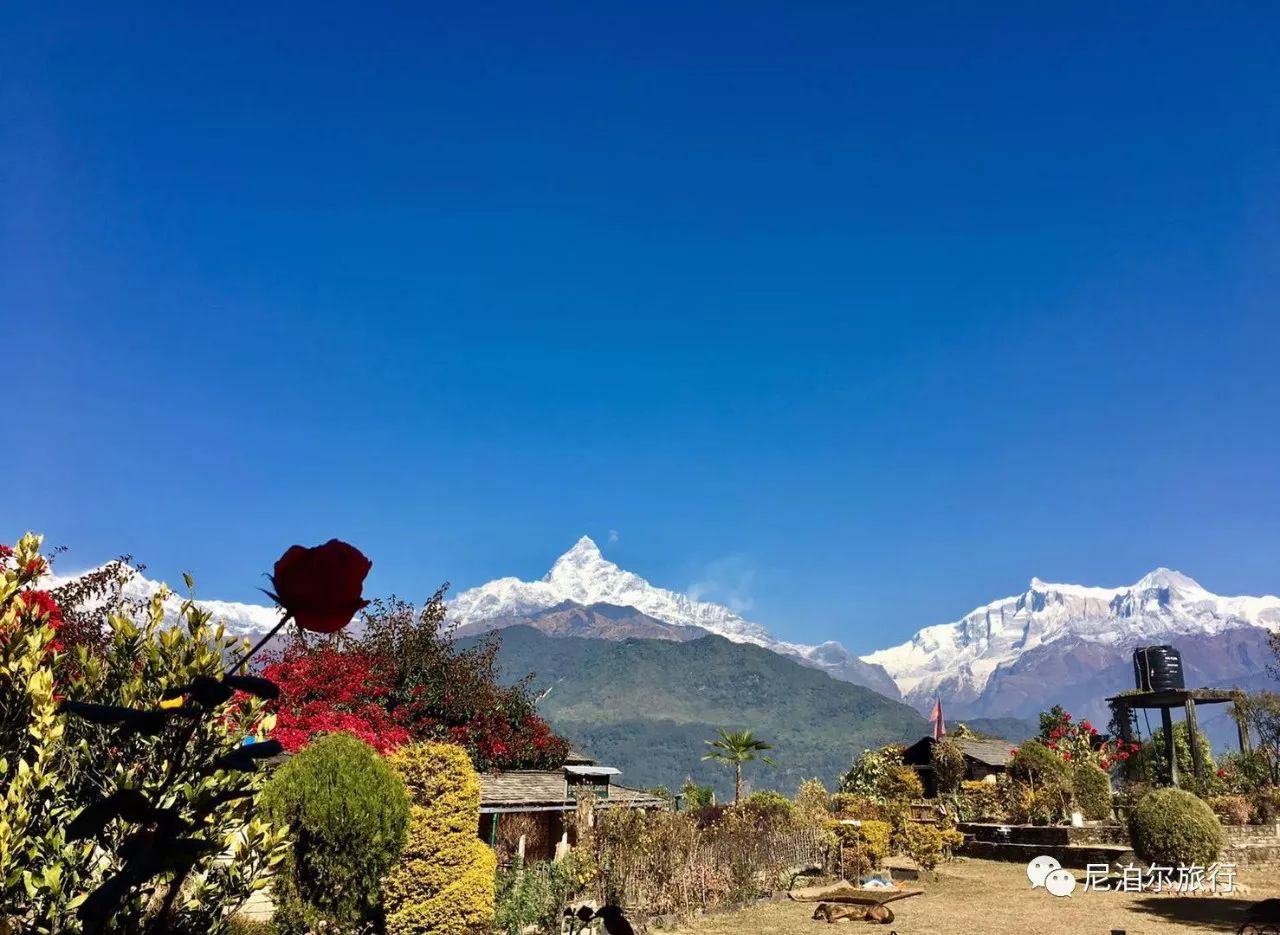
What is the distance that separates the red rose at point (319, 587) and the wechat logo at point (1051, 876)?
1947 cm

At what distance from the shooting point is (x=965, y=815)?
1199 inches

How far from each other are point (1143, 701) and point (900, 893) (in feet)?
85.2

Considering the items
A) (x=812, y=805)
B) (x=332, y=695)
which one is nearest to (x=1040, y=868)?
(x=812, y=805)

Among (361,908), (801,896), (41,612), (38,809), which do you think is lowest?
(801,896)

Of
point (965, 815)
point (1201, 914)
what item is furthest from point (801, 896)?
point (965, 815)

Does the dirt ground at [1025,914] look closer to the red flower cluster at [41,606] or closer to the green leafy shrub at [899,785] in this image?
the green leafy shrub at [899,785]

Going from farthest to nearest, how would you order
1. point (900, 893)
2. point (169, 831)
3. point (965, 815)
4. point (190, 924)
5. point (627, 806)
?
point (965, 815), point (900, 893), point (627, 806), point (190, 924), point (169, 831)

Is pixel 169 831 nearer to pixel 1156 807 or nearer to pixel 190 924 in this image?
pixel 190 924

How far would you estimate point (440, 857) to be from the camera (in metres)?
11.4

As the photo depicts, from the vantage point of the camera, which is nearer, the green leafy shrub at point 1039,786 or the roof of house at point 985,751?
the green leafy shrub at point 1039,786

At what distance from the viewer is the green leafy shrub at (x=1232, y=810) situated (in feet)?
81.7

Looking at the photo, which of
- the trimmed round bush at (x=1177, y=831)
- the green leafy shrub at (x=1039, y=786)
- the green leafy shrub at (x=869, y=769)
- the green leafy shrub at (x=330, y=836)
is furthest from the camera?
the green leafy shrub at (x=869, y=769)

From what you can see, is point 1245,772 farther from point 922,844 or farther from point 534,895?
point 534,895

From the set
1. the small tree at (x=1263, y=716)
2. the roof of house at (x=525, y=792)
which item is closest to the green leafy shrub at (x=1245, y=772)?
the small tree at (x=1263, y=716)
